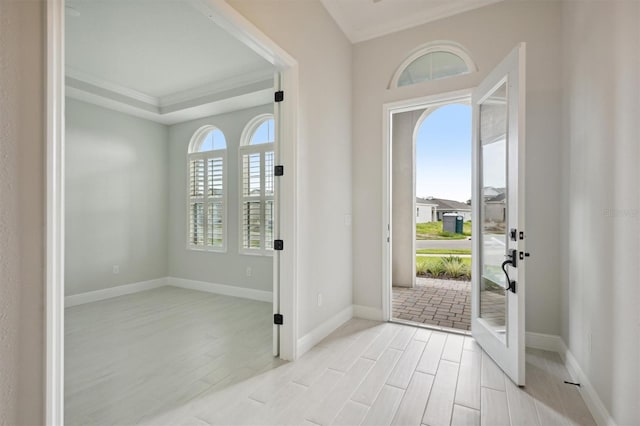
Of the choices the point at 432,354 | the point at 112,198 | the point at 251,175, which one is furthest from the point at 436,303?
the point at 112,198

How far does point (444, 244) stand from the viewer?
21.4 ft

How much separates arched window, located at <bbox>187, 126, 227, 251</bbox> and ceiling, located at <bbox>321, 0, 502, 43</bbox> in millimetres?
2692

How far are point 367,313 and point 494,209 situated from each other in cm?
180

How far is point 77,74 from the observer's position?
3.95 m

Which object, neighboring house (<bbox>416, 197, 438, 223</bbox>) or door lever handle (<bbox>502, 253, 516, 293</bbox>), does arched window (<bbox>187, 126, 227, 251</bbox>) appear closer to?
door lever handle (<bbox>502, 253, 516, 293</bbox>)

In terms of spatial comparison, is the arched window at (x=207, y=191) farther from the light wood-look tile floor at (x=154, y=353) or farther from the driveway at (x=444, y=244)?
the driveway at (x=444, y=244)

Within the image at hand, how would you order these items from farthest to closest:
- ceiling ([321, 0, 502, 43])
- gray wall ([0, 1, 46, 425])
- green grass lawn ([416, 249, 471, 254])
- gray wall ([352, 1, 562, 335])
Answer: green grass lawn ([416, 249, 471, 254])
ceiling ([321, 0, 502, 43])
gray wall ([352, 1, 562, 335])
gray wall ([0, 1, 46, 425])

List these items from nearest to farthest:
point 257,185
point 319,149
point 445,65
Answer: point 319,149, point 445,65, point 257,185

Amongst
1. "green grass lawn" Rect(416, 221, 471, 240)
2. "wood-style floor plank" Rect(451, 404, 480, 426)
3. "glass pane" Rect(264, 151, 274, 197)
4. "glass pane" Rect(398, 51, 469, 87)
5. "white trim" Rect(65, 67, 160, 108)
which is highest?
"white trim" Rect(65, 67, 160, 108)

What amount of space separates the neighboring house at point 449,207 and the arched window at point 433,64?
4.16 m

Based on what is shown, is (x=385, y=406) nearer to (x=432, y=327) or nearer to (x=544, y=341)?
(x=432, y=327)

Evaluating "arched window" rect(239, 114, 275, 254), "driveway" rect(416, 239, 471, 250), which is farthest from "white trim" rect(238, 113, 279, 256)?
"driveway" rect(416, 239, 471, 250)

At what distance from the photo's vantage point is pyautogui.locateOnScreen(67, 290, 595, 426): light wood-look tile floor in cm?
179

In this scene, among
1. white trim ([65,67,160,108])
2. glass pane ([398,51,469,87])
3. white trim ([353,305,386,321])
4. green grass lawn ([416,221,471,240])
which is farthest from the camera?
green grass lawn ([416,221,471,240])
